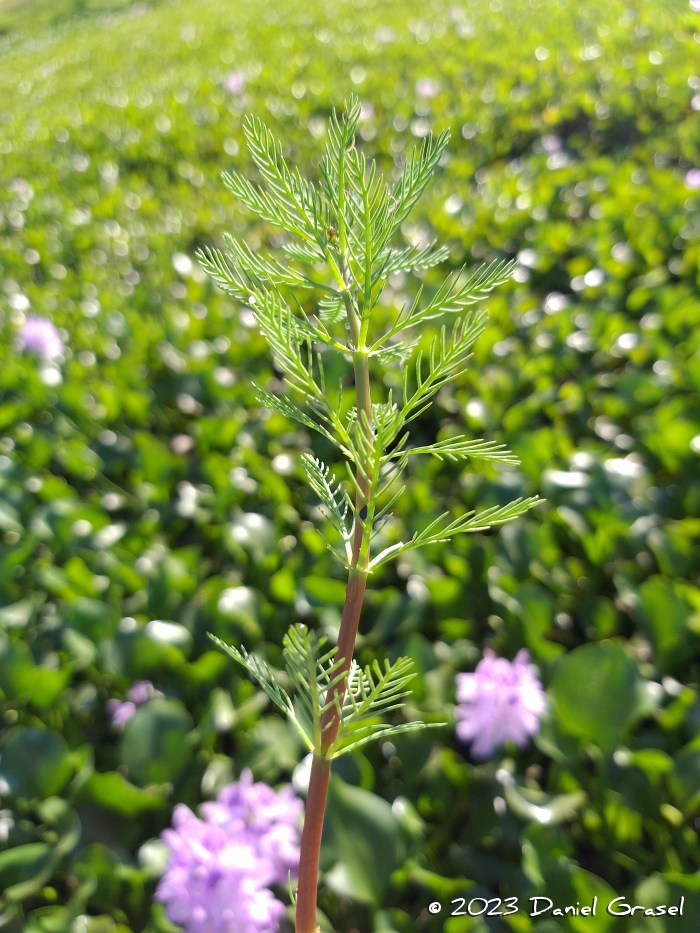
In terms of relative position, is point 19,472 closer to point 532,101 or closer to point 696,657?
point 696,657

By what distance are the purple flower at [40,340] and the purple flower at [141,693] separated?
1.43 m

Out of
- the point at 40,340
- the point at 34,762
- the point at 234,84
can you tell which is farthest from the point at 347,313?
the point at 234,84

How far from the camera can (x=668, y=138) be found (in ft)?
11.5

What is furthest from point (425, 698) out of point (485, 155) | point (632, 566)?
point (485, 155)

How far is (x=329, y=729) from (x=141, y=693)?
1016 mm

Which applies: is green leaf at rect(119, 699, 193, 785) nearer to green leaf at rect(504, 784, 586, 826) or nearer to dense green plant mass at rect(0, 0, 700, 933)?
dense green plant mass at rect(0, 0, 700, 933)

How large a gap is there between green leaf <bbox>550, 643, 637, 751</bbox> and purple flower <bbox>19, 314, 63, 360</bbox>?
2022 mm

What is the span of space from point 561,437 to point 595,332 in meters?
0.62

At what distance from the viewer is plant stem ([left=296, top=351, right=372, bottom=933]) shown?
523mm

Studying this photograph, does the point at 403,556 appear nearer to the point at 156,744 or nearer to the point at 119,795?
the point at 156,744

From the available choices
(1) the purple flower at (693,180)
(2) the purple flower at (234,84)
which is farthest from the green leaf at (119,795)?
(2) the purple flower at (234,84)

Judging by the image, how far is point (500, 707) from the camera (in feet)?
3.96

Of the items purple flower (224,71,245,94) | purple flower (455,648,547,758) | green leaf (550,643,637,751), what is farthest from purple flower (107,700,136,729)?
purple flower (224,71,245,94)

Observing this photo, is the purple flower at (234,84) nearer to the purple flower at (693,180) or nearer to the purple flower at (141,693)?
the purple flower at (693,180)
